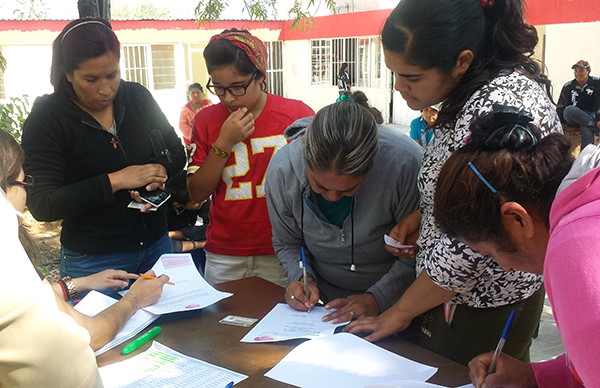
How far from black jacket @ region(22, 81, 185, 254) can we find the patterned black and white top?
1255mm

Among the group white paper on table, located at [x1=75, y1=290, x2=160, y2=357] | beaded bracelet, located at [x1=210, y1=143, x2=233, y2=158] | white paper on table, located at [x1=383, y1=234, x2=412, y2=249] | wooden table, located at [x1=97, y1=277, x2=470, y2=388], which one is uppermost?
beaded bracelet, located at [x1=210, y1=143, x2=233, y2=158]

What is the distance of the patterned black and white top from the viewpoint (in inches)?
54.0

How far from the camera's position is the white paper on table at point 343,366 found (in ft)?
4.56

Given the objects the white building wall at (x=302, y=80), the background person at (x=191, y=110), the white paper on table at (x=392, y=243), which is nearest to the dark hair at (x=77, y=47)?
the white paper on table at (x=392, y=243)

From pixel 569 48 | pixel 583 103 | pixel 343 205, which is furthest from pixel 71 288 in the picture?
pixel 569 48

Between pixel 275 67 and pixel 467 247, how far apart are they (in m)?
17.0

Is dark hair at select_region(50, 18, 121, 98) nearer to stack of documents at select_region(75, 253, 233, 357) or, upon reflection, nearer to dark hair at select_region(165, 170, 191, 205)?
dark hair at select_region(165, 170, 191, 205)

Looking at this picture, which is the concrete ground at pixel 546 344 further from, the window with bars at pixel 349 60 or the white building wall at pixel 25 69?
the white building wall at pixel 25 69

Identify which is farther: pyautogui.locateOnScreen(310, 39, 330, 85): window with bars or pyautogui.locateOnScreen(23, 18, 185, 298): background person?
pyautogui.locateOnScreen(310, 39, 330, 85): window with bars

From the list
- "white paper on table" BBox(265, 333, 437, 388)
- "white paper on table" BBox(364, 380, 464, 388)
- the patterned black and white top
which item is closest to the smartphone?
"white paper on table" BBox(265, 333, 437, 388)

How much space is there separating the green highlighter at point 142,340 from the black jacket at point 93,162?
0.68 metres

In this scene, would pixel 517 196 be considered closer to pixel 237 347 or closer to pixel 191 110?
pixel 237 347

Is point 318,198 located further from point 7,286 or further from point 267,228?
point 7,286

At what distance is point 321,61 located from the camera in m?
16.5
